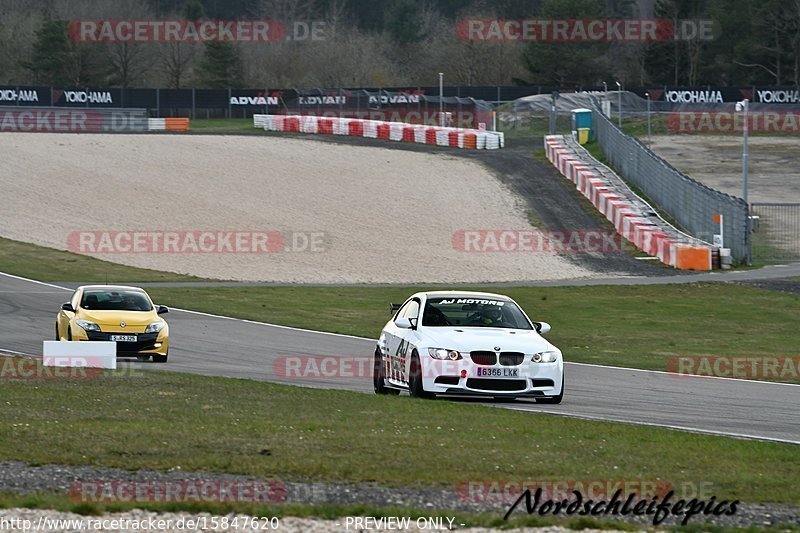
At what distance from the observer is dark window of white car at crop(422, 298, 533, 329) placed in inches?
628

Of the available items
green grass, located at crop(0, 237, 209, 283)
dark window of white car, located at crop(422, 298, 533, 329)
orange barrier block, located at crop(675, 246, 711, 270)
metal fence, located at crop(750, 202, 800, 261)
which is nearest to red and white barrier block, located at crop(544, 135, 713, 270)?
orange barrier block, located at crop(675, 246, 711, 270)

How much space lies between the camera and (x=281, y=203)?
5112 centimetres

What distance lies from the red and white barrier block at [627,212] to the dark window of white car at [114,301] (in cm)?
2306

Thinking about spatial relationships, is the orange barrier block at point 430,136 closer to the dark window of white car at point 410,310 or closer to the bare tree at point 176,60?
the bare tree at point 176,60

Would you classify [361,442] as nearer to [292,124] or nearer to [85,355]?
[85,355]

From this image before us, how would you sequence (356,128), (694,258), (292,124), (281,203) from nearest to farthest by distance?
(694,258)
(281,203)
(356,128)
(292,124)

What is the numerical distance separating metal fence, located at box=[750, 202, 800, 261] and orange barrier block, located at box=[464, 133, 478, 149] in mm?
18592

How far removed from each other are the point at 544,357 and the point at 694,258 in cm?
2696

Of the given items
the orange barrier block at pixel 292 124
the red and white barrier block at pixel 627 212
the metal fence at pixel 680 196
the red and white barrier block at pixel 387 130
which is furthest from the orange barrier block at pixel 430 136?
the metal fence at pixel 680 196

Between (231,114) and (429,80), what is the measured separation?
3173 cm

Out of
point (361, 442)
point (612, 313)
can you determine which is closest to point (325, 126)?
point (612, 313)

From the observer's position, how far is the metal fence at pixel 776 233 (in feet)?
142

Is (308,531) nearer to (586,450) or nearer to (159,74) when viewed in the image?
(586,450)

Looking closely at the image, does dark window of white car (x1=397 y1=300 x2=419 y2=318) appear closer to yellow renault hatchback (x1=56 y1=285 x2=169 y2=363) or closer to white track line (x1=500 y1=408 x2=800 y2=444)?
white track line (x1=500 y1=408 x2=800 y2=444)
